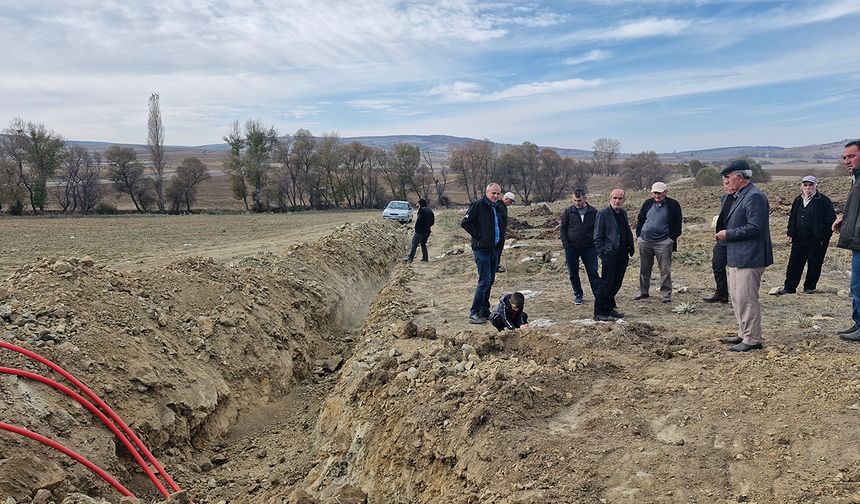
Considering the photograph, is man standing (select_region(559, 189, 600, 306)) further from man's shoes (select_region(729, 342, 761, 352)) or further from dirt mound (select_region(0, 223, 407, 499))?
dirt mound (select_region(0, 223, 407, 499))

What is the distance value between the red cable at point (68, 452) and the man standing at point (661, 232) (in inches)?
272

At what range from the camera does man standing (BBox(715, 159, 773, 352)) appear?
5051 millimetres

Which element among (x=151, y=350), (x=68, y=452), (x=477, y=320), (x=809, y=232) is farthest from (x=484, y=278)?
(x=68, y=452)

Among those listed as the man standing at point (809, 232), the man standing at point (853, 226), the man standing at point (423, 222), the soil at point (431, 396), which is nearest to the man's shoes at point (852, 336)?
the man standing at point (853, 226)

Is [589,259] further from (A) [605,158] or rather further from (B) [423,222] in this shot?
(A) [605,158]

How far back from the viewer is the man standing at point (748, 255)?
5.05 meters

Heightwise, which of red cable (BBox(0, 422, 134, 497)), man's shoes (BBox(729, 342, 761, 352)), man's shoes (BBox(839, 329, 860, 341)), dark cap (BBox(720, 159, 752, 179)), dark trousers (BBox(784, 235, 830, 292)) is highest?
dark cap (BBox(720, 159, 752, 179))

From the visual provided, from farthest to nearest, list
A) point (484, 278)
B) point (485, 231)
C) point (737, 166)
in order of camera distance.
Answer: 1. point (484, 278)
2. point (485, 231)
3. point (737, 166)

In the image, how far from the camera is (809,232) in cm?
783

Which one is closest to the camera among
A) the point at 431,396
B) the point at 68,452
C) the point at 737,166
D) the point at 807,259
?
the point at 68,452

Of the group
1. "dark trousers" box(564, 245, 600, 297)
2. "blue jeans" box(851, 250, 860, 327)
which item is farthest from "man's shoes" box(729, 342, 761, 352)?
"dark trousers" box(564, 245, 600, 297)

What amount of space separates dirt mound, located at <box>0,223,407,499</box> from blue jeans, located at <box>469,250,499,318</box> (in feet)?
9.59

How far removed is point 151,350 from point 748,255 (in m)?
6.41

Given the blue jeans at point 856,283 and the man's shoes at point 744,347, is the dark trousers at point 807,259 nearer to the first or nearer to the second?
the blue jeans at point 856,283
